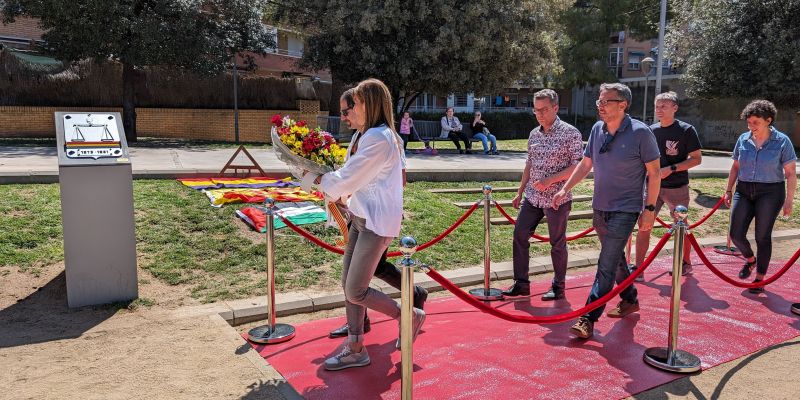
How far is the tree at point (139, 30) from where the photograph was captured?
17578 millimetres

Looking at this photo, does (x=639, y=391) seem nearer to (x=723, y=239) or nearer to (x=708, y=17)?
(x=723, y=239)

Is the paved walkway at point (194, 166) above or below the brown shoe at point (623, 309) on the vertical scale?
above

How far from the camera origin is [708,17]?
84.0ft

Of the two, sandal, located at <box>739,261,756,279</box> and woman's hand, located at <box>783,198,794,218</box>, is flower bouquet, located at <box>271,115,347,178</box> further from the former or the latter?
sandal, located at <box>739,261,756,279</box>

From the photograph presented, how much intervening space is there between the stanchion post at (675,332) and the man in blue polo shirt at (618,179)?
1.33 ft

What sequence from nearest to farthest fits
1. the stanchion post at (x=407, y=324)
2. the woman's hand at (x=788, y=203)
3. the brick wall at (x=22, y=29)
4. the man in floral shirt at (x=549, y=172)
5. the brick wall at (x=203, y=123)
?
1. the stanchion post at (x=407, y=324)
2. the man in floral shirt at (x=549, y=172)
3. the woman's hand at (x=788, y=203)
4. the brick wall at (x=203, y=123)
5. the brick wall at (x=22, y=29)

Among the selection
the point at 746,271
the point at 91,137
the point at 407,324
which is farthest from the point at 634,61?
the point at 407,324

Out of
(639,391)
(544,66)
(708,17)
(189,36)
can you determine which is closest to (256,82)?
(189,36)

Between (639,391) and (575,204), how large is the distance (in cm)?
717

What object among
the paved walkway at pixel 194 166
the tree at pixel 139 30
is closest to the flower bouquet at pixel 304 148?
the paved walkway at pixel 194 166

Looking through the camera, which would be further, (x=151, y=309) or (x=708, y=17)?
(x=708, y=17)

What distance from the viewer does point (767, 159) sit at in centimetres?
607

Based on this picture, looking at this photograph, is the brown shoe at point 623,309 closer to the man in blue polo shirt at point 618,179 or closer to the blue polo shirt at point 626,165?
the man in blue polo shirt at point 618,179

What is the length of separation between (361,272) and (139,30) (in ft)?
55.4
